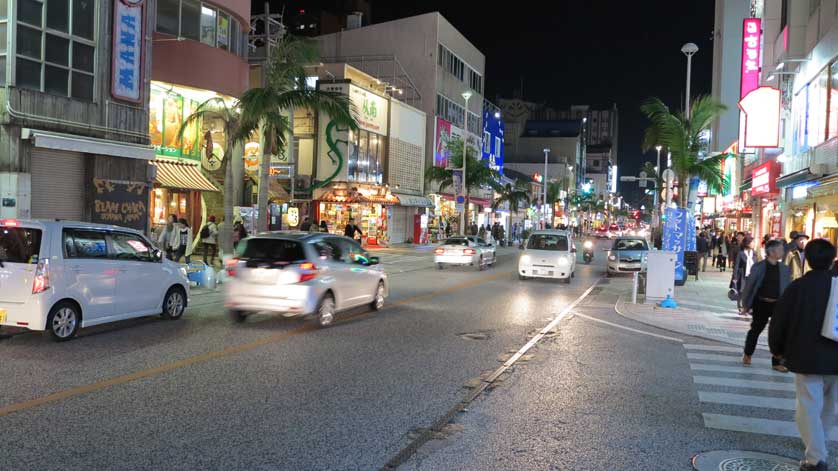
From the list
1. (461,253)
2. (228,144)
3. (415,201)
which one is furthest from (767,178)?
(415,201)

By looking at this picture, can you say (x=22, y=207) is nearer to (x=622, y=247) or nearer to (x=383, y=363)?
(x=383, y=363)

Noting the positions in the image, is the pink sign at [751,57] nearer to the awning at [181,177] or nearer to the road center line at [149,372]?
the awning at [181,177]

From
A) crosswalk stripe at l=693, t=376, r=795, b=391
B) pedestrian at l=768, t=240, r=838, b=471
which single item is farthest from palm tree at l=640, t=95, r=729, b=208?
pedestrian at l=768, t=240, r=838, b=471

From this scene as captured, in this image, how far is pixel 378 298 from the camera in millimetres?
13930

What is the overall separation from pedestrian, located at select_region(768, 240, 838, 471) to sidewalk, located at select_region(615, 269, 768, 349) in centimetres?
649

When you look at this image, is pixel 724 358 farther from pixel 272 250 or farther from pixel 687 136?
pixel 687 136

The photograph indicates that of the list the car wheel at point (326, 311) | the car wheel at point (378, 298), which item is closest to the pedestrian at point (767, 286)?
the car wheel at point (326, 311)

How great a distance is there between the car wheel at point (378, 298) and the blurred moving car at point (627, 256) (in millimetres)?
13271

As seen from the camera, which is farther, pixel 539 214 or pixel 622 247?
pixel 539 214

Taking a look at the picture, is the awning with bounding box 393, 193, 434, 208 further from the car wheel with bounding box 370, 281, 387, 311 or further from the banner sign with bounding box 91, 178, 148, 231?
the car wheel with bounding box 370, 281, 387, 311

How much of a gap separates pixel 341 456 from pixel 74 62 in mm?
16484

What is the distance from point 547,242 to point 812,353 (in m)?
18.0

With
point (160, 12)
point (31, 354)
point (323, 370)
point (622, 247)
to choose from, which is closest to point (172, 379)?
point (323, 370)

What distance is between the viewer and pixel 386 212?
42.0 meters
